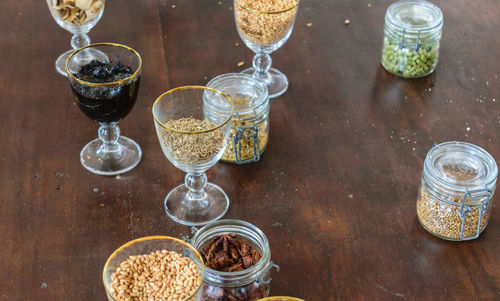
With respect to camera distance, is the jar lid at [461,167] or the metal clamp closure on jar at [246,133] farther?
the metal clamp closure on jar at [246,133]

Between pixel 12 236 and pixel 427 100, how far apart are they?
994 mm

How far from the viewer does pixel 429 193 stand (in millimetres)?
1344

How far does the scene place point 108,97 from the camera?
1.43 meters

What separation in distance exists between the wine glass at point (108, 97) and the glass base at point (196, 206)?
0.48ft

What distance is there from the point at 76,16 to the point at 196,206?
0.64m

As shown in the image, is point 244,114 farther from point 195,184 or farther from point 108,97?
point 108,97

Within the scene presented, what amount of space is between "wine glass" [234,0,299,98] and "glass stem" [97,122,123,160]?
391 mm

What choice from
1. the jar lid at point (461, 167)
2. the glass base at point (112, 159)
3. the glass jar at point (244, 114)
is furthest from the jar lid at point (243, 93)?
the jar lid at point (461, 167)

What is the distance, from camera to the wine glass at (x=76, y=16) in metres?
1.73

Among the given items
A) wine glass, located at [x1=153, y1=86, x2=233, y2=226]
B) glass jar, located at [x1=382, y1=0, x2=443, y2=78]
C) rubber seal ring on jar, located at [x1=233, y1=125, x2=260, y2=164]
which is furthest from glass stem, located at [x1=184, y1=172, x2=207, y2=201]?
glass jar, located at [x1=382, y1=0, x2=443, y2=78]

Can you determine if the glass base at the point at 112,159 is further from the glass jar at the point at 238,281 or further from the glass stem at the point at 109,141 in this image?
the glass jar at the point at 238,281

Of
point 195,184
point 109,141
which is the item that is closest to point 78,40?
point 109,141

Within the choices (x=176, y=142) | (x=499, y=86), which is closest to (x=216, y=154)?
(x=176, y=142)

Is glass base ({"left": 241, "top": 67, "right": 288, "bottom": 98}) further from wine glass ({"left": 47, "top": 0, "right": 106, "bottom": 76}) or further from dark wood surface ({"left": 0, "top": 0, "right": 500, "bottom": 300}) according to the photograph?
wine glass ({"left": 47, "top": 0, "right": 106, "bottom": 76})
